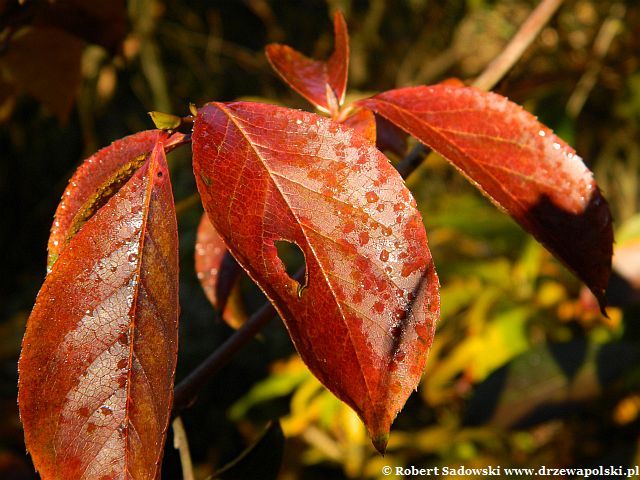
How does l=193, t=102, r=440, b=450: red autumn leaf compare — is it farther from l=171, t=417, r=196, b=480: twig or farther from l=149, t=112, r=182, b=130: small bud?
l=171, t=417, r=196, b=480: twig

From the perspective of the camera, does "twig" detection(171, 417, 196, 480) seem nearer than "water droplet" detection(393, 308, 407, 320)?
No

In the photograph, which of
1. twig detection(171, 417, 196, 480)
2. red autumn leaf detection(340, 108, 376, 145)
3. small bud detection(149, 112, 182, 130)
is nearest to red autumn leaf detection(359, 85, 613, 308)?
red autumn leaf detection(340, 108, 376, 145)

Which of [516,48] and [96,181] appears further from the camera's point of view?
[516,48]

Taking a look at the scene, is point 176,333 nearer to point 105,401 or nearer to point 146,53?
point 105,401

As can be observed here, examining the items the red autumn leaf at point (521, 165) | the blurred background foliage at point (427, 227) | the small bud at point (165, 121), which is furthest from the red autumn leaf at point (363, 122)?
the blurred background foliage at point (427, 227)

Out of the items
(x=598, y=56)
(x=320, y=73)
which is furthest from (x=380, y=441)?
(x=598, y=56)

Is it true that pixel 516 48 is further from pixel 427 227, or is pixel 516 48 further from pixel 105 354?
pixel 427 227
